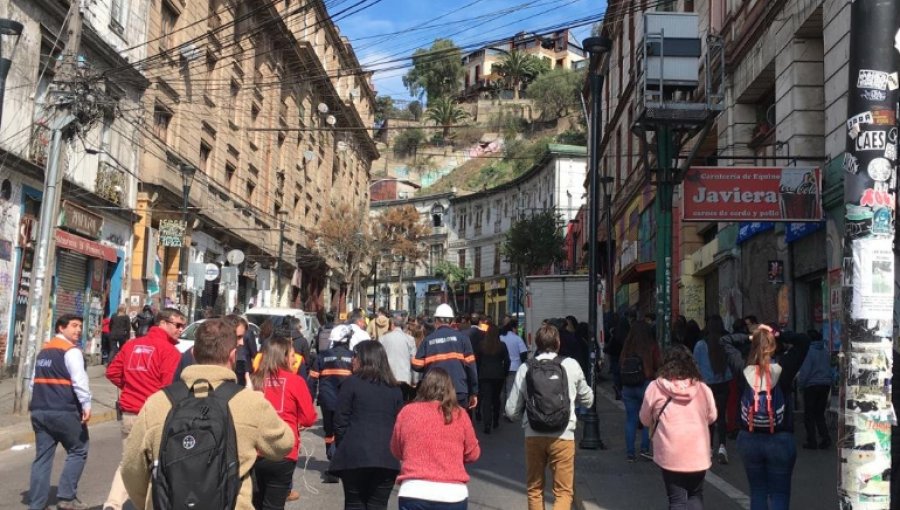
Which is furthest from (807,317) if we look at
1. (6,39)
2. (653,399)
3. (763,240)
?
(6,39)

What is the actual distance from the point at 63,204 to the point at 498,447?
13781mm

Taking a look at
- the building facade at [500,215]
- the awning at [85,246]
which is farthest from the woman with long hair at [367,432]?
the building facade at [500,215]

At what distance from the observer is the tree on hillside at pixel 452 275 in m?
74.6

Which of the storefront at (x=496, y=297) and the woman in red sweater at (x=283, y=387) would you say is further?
the storefront at (x=496, y=297)

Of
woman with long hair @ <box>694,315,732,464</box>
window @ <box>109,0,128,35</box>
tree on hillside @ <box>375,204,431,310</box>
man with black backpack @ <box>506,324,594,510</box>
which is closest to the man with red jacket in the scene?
man with black backpack @ <box>506,324,594,510</box>

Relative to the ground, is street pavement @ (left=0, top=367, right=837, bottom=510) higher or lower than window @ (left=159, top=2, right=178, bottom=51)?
lower

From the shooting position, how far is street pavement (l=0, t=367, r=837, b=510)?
27.4ft

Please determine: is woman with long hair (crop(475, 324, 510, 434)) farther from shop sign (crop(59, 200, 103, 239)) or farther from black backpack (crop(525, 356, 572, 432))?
shop sign (crop(59, 200, 103, 239))

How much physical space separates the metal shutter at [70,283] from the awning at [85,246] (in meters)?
0.34

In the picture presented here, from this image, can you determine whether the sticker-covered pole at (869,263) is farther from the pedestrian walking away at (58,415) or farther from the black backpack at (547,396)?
the pedestrian walking away at (58,415)

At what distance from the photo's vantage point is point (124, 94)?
976 inches

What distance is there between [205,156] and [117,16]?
869cm

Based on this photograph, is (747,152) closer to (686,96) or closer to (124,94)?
(686,96)

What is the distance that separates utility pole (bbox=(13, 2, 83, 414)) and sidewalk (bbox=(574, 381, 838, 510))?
29.7 feet
